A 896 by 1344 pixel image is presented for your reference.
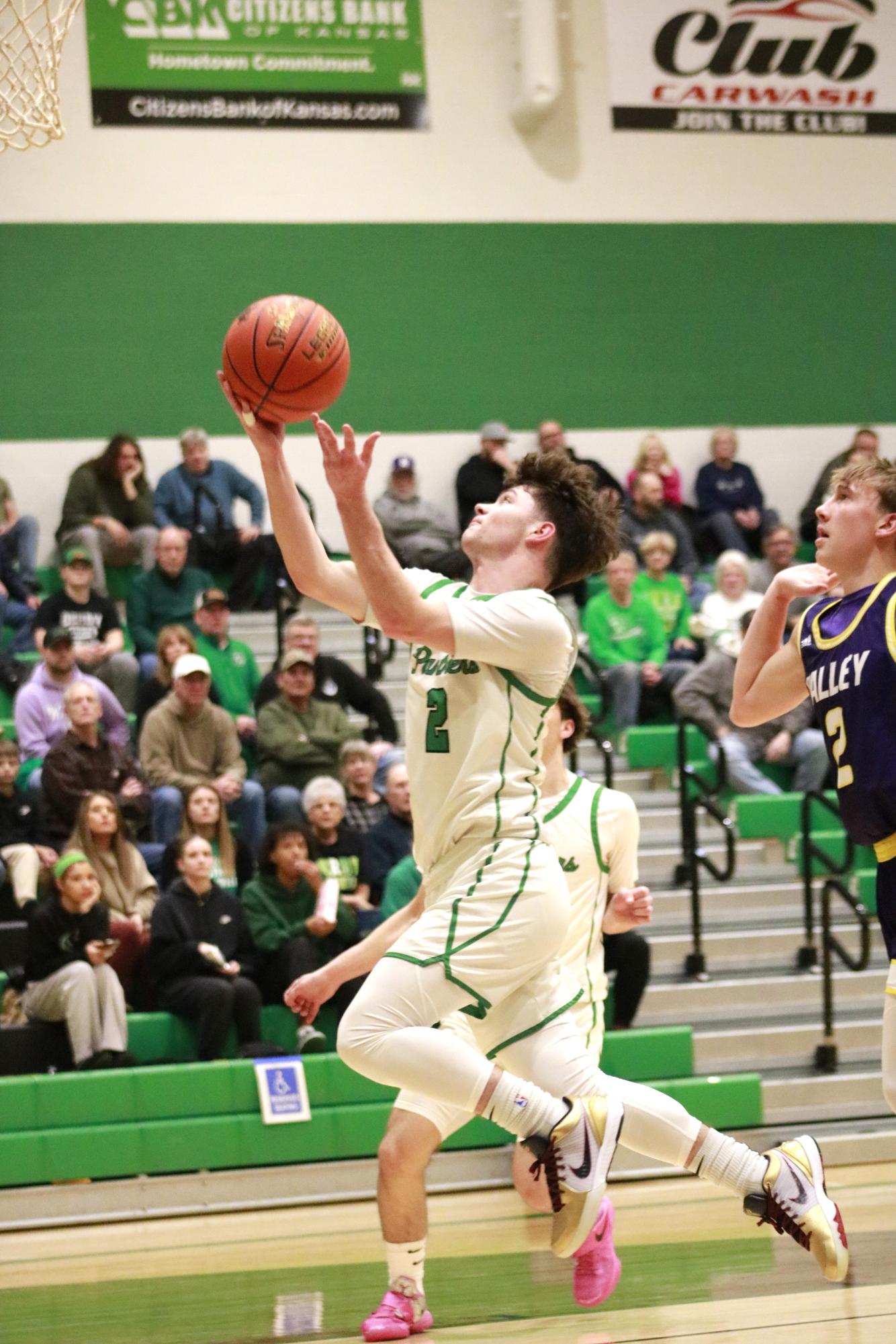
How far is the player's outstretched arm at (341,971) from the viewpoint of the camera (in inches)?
162

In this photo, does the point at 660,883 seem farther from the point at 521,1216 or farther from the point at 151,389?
the point at 151,389

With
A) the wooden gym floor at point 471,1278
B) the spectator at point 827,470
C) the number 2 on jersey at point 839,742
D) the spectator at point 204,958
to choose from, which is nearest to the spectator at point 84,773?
the spectator at point 204,958

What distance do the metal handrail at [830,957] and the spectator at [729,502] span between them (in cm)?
500

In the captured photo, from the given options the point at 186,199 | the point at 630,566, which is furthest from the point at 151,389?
the point at 630,566

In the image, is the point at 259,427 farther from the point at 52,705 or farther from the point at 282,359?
the point at 52,705

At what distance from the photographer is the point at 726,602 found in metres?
11.2

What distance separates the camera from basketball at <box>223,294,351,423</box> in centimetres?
400

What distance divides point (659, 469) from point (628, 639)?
8.17 feet

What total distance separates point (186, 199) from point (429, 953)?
10.3m

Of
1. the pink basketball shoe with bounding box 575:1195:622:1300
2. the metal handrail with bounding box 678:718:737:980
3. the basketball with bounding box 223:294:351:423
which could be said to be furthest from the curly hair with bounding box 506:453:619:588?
the metal handrail with bounding box 678:718:737:980

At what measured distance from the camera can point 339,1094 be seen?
7.39 m

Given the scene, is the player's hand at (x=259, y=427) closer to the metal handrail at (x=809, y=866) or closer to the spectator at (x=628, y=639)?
the metal handrail at (x=809, y=866)

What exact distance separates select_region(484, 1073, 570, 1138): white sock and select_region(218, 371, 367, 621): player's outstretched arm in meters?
1.18

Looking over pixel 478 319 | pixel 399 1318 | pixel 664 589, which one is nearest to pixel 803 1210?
pixel 399 1318
